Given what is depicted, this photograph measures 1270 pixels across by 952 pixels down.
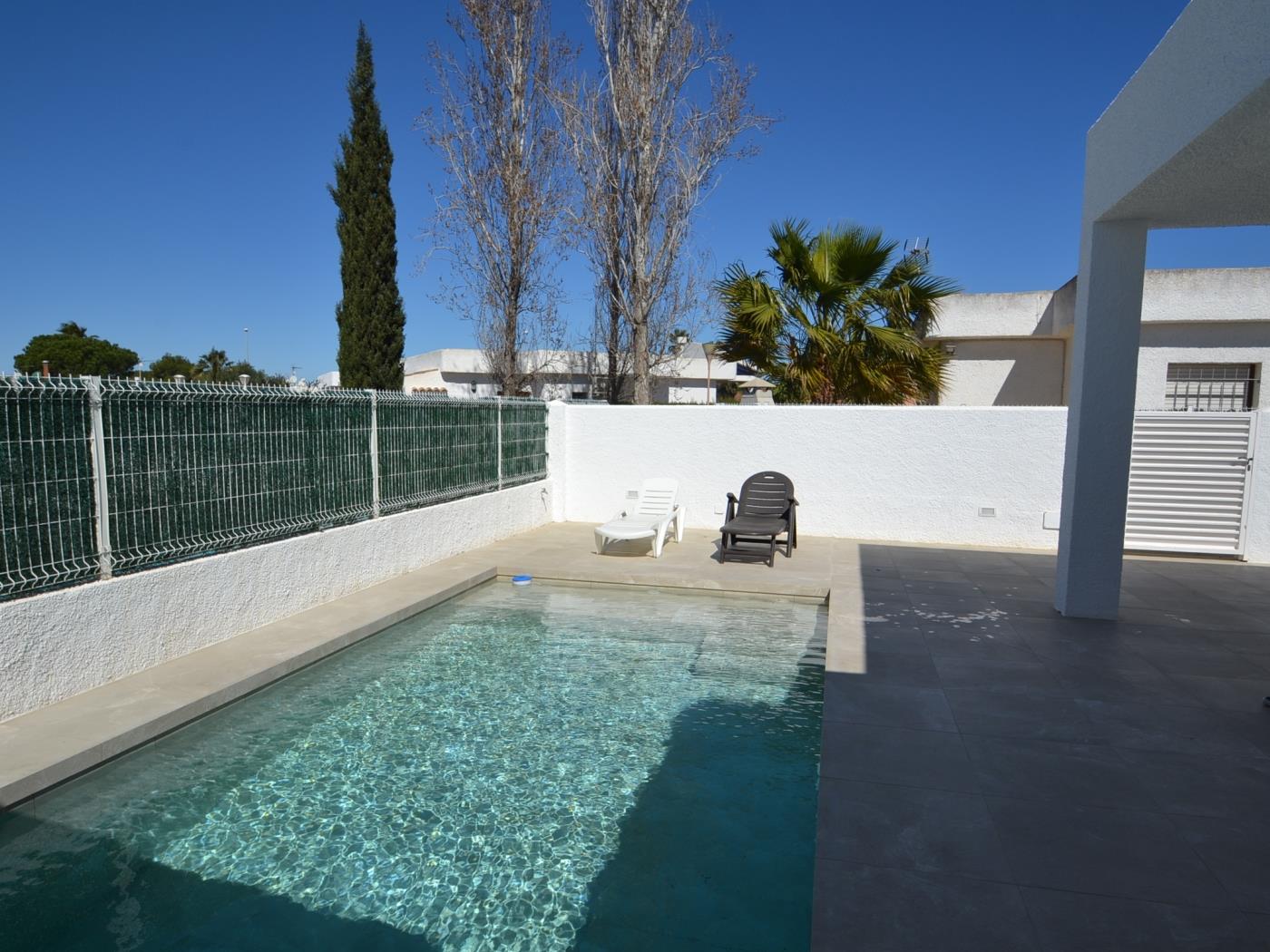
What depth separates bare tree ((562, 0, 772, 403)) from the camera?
569 inches

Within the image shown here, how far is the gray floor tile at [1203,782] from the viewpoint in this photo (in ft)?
12.1

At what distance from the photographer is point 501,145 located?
15844mm

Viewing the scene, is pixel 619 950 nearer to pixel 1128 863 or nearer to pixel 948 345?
pixel 1128 863

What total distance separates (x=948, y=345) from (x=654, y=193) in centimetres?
676

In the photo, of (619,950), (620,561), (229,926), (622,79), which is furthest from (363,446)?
(622,79)

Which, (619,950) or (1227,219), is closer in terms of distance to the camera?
(619,950)

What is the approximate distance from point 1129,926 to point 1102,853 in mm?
515

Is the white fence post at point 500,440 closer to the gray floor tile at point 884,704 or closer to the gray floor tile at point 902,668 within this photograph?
the gray floor tile at point 902,668

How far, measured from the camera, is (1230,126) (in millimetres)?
4375

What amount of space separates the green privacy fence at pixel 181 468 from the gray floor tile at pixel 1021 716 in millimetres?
5582

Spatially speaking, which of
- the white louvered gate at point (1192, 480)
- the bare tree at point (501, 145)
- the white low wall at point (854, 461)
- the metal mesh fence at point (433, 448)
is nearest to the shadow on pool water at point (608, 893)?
the metal mesh fence at point (433, 448)

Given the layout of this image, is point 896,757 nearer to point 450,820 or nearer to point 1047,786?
point 1047,786

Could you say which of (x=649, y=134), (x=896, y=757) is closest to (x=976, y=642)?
(x=896, y=757)

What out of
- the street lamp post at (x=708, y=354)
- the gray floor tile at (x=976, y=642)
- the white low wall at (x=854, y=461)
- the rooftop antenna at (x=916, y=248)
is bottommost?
the gray floor tile at (x=976, y=642)
